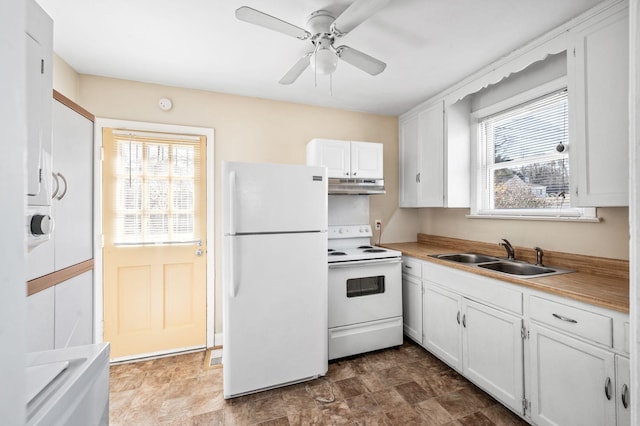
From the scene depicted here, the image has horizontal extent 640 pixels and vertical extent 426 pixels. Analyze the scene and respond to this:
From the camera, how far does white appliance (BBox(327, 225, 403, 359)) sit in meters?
2.49

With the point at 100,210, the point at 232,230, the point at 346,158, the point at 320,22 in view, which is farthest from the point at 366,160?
the point at 100,210

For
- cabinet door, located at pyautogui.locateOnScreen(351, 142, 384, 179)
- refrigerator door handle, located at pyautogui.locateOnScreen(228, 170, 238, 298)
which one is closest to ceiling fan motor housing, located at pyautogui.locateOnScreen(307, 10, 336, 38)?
refrigerator door handle, located at pyautogui.locateOnScreen(228, 170, 238, 298)

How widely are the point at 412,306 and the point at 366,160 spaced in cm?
153

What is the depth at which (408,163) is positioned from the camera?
3.36 metres

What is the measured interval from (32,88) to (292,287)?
172 centimetres

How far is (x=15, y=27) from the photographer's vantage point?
340mm

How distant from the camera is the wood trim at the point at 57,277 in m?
1.31

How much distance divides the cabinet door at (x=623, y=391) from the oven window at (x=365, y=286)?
5.20 feet

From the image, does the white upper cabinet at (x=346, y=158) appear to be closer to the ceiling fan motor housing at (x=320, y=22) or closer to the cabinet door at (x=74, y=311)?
the ceiling fan motor housing at (x=320, y=22)

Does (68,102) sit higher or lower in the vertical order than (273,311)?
higher

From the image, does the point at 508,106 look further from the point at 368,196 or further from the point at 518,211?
the point at 368,196

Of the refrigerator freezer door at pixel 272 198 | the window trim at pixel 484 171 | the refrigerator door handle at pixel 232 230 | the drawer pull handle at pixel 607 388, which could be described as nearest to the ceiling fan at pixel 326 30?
the refrigerator freezer door at pixel 272 198

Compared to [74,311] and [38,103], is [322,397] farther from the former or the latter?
[38,103]

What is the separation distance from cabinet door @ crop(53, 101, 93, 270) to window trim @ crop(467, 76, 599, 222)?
320 centimetres
